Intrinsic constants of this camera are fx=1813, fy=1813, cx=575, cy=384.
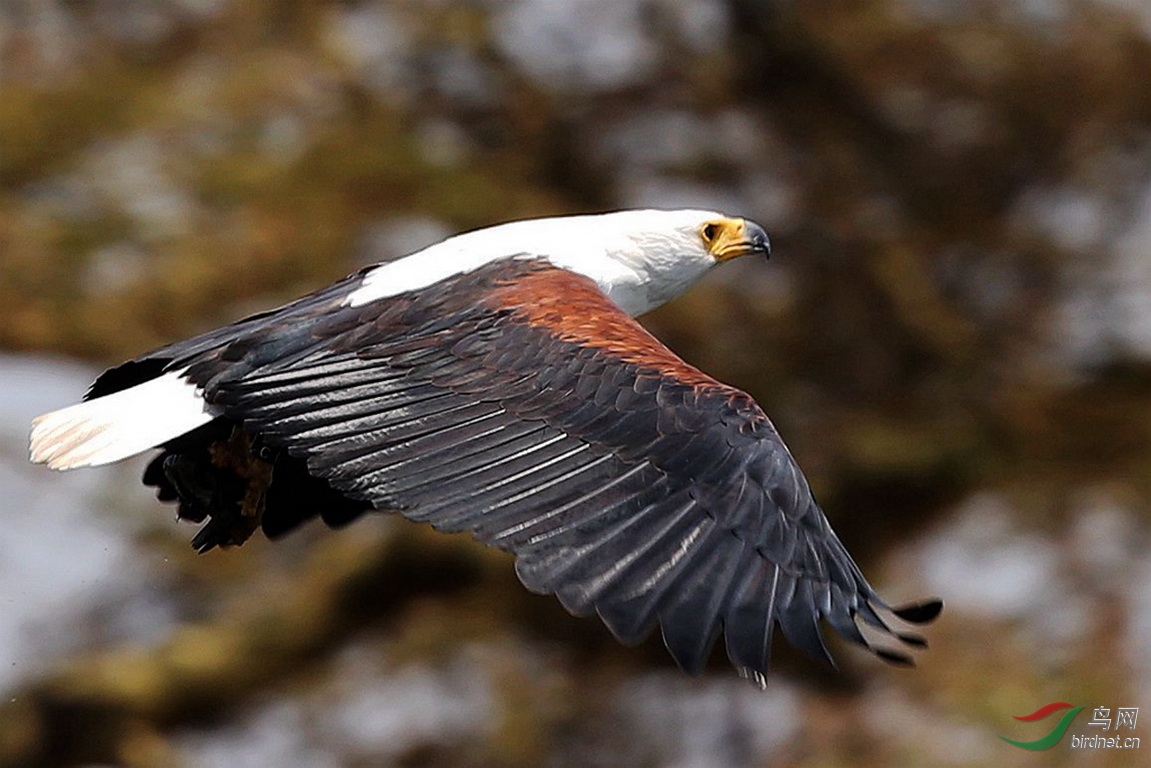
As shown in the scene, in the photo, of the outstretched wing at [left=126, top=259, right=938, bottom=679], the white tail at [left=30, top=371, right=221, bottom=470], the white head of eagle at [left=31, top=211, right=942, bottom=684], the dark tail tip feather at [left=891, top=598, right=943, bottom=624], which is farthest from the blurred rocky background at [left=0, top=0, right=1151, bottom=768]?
the dark tail tip feather at [left=891, top=598, right=943, bottom=624]

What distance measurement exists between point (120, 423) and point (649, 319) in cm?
618

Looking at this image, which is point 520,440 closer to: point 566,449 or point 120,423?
point 566,449

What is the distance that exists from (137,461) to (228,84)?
138 inches

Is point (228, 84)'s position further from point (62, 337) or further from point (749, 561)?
point (749, 561)

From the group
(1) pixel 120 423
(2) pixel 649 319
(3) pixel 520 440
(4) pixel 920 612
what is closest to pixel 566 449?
(3) pixel 520 440

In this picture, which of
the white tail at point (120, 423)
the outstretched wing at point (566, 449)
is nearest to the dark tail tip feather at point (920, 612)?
the outstretched wing at point (566, 449)

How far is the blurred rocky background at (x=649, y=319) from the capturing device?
10625mm

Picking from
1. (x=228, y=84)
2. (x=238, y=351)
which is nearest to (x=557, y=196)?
(x=228, y=84)

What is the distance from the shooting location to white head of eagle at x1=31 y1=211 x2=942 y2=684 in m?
4.82

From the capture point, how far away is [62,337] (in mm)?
11367

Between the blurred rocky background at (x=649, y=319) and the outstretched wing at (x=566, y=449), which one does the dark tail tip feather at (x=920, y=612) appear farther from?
the blurred rocky background at (x=649, y=319)

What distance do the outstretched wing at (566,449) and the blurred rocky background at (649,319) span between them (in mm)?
4987

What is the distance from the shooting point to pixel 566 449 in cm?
524

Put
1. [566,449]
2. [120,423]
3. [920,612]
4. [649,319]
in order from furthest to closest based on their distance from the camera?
[649,319] < [120,423] < [566,449] < [920,612]
